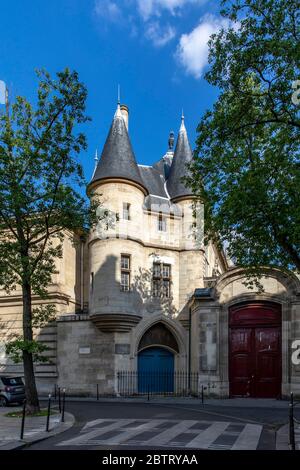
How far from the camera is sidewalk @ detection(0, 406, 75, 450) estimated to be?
436 inches

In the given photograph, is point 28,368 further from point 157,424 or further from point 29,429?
point 157,424

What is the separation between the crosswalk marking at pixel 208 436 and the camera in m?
10.5

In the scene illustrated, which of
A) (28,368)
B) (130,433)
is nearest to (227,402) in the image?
(28,368)

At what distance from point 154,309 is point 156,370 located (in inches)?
123

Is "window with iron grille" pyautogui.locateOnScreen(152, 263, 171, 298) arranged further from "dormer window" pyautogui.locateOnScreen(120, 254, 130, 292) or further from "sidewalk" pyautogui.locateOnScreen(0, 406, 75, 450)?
"sidewalk" pyautogui.locateOnScreen(0, 406, 75, 450)

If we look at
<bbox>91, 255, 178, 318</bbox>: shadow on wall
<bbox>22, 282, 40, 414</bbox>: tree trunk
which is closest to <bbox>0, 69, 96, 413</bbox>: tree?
<bbox>22, 282, 40, 414</bbox>: tree trunk

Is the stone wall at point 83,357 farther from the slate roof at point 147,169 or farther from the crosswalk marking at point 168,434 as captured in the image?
the crosswalk marking at point 168,434

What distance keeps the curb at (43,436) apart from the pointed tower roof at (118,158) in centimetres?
1356

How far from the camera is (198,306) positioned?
2364cm

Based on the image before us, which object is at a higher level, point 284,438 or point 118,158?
point 118,158

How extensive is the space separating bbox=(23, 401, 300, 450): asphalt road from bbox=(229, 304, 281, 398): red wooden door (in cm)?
392

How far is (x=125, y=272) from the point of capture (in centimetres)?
2578

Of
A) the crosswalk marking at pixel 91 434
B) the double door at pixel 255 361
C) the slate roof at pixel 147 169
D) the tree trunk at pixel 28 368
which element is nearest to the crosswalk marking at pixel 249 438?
the crosswalk marking at pixel 91 434
